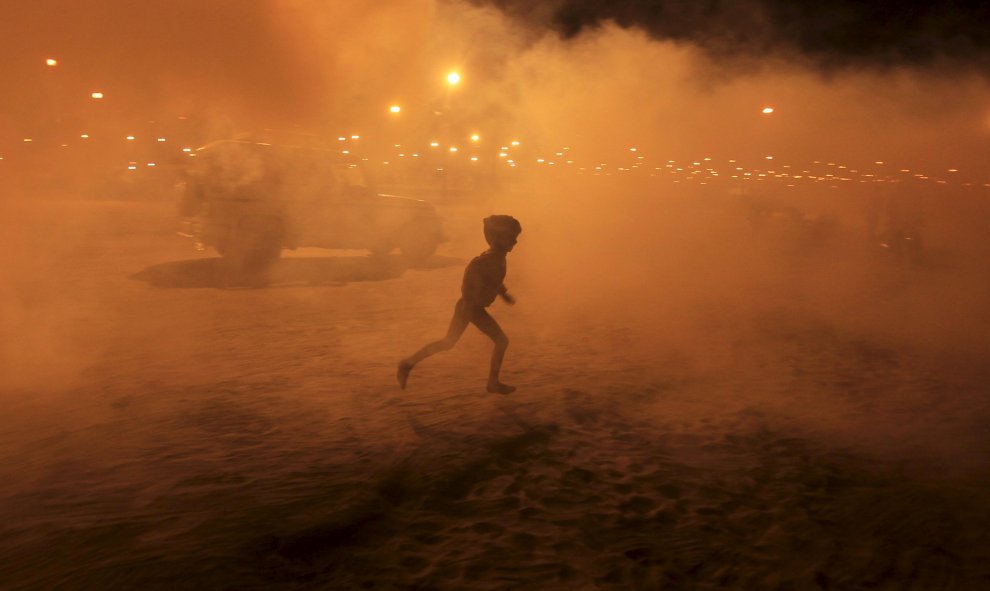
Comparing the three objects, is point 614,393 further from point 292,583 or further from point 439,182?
point 439,182

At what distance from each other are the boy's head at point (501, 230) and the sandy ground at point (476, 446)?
40.9 inches

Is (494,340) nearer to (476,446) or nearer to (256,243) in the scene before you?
(476,446)

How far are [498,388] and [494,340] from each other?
32cm

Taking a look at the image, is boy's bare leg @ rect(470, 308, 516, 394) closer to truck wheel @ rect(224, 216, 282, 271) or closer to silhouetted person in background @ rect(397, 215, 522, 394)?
silhouetted person in background @ rect(397, 215, 522, 394)

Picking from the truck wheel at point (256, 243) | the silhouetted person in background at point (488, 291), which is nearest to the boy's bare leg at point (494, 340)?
the silhouetted person in background at point (488, 291)

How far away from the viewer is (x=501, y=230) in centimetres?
507

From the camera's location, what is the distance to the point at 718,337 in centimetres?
768

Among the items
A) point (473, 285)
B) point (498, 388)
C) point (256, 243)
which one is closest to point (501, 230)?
point (473, 285)

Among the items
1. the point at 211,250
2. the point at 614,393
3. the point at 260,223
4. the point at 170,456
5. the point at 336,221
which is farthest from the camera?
the point at 211,250

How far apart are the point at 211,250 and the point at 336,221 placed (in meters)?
2.48

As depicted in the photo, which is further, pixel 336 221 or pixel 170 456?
pixel 336 221

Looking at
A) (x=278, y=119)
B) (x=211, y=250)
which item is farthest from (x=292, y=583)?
(x=278, y=119)

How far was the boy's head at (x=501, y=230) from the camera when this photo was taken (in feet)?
16.6

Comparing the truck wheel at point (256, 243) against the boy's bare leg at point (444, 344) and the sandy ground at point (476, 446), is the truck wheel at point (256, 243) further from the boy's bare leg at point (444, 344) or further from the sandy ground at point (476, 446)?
the boy's bare leg at point (444, 344)
